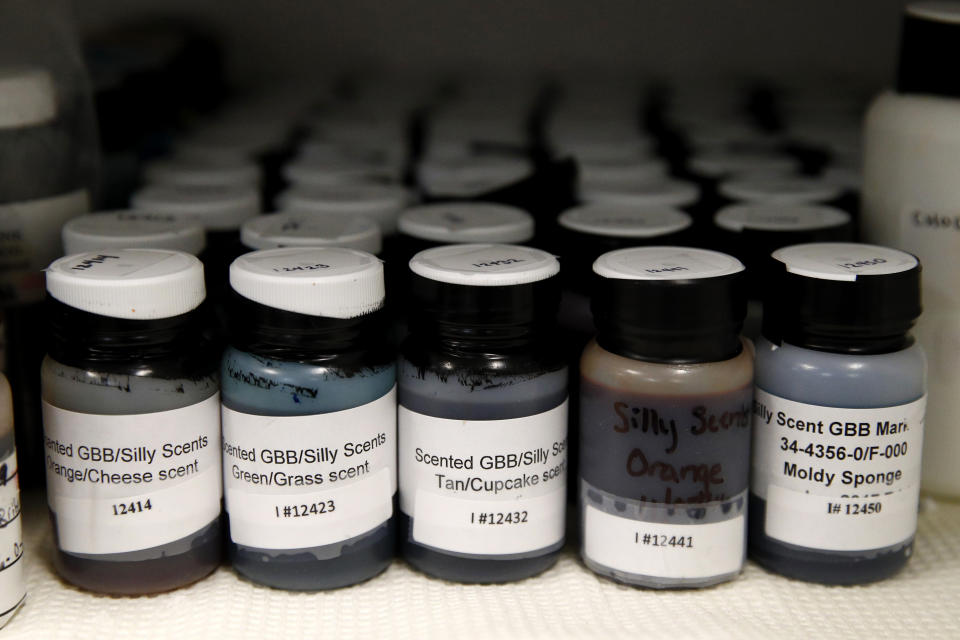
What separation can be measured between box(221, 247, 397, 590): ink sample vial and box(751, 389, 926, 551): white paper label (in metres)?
0.18

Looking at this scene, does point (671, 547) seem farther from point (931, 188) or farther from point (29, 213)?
point (29, 213)

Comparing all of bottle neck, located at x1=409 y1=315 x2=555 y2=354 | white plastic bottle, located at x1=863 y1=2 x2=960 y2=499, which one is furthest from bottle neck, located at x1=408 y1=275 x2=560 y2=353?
white plastic bottle, located at x1=863 y1=2 x2=960 y2=499

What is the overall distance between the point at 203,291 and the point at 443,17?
669 millimetres

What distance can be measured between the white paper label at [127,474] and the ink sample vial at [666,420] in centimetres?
18

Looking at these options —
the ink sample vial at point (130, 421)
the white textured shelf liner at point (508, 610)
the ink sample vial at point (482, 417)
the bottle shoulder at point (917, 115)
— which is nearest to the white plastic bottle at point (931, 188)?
the bottle shoulder at point (917, 115)

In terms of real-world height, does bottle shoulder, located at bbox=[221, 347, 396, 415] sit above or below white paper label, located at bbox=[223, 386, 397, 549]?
above

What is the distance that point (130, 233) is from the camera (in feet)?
1.98

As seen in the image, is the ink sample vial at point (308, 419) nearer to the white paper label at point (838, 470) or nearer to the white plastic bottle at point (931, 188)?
the white paper label at point (838, 470)

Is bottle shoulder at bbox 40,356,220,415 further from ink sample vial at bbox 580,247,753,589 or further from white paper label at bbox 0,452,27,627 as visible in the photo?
ink sample vial at bbox 580,247,753,589

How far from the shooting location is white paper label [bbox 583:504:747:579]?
1.80 ft

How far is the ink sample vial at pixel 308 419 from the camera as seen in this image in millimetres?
524

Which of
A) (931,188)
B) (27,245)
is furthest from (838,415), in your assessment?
(27,245)

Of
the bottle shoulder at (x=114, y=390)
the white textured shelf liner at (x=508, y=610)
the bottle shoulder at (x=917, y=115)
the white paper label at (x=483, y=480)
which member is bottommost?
the white textured shelf liner at (x=508, y=610)

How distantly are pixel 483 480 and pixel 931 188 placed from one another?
288 millimetres
